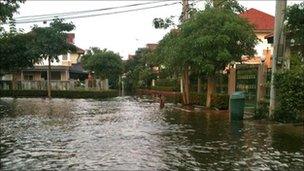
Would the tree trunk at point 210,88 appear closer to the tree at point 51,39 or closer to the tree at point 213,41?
the tree at point 213,41

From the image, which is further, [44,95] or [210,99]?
[44,95]

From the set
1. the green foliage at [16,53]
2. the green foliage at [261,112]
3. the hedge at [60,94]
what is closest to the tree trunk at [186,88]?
the green foliage at [261,112]

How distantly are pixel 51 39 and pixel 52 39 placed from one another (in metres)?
0.11

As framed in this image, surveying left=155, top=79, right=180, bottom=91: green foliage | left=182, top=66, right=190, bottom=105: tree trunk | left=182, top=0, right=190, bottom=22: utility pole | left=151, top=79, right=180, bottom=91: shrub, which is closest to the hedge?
left=151, top=79, right=180, bottom=91: shrub

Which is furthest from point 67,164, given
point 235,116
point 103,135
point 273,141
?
point 235,116

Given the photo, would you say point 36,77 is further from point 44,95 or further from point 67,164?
point 67,164

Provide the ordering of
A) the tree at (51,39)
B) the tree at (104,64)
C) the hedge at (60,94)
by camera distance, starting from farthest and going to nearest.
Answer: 1. the tree at (104,64)
2. the hedge at (60,94)
3. the tree at (51,39)

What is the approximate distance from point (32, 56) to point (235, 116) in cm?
2951

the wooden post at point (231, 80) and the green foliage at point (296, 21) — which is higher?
the green foliage at point (296, 21)

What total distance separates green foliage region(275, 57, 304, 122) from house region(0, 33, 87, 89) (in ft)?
114

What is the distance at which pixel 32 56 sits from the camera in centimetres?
4772

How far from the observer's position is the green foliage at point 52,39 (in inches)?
1943

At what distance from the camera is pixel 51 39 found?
1949 inches

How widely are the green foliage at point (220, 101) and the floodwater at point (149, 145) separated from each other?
23.5 feet
